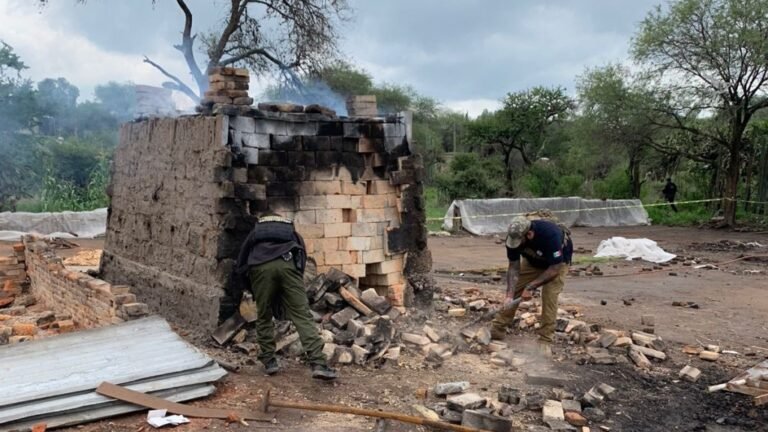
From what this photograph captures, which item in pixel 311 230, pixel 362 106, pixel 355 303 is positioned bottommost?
pixel 355 303

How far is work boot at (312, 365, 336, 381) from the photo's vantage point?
558cm

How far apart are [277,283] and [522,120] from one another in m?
26.2

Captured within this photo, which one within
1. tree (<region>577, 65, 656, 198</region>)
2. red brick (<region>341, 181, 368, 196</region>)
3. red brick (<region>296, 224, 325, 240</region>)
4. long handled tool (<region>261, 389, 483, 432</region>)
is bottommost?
long handled tool (<region>261, 389, 483, 432</region>)

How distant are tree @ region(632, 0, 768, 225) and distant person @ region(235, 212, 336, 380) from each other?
17720mm

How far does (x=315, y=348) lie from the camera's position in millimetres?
5629

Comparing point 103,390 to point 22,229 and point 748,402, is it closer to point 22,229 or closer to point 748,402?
point 748,402

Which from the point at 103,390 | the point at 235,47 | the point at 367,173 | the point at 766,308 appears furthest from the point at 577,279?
the point at 235,47

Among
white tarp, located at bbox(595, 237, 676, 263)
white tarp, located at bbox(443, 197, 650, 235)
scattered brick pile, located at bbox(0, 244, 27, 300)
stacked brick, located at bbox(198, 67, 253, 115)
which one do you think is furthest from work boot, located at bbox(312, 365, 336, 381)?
white tarp, located at bbox(443, 197, 650, 235)

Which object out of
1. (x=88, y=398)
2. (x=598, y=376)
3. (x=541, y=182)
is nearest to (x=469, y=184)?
(x=541, y=182)

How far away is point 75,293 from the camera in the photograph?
8312 mm

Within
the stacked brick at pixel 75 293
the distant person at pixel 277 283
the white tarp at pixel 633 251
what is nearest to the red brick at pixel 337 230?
the distant person at pixel 277 283

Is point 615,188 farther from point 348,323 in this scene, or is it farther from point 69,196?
point 348,323

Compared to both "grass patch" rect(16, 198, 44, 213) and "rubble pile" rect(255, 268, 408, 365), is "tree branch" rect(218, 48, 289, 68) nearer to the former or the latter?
"grass patch" rect(16, 198, 44, 213)

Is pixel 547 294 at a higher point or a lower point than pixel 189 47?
lower
